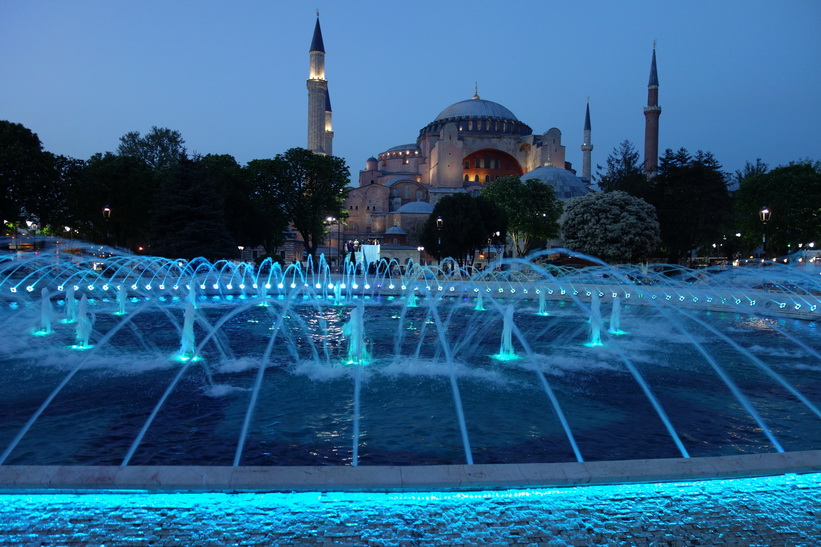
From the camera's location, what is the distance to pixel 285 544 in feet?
11.1

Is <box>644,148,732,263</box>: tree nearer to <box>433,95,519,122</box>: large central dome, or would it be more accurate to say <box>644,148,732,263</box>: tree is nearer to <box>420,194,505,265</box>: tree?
<box>420,194,505,265</box>: tree

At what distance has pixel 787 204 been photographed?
121ft

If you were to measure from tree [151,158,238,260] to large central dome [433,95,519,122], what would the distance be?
61.6 meters

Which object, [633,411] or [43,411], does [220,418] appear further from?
[633,411]

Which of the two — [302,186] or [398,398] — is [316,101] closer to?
[302,186]

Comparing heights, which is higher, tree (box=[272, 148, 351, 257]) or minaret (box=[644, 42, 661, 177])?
minaret (box=[644, 42, 661, 177])

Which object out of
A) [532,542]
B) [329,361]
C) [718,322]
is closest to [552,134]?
[718,322]

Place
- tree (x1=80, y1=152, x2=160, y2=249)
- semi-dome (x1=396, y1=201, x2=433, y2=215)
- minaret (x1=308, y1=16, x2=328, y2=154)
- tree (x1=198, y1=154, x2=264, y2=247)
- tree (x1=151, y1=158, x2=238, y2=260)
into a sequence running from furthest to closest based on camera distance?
semi-dome (x1=396, y1=201, x2=433, y2=215) → minaret (x1=308, y1=16, x2=328, y2=154) → tree (x1=198, y1=154, x2=264, y2=247) → tree (x1=80, y1=152, x2=160, y2=249) → tree (x1=151, y1=158, x2=238, y2=260)

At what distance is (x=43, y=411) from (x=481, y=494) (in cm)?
520

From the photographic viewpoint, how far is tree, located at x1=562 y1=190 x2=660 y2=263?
33.8m

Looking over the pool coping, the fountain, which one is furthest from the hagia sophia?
the pool coping

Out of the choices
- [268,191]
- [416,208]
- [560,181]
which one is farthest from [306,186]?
[560,181]

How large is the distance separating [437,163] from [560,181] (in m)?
17.1

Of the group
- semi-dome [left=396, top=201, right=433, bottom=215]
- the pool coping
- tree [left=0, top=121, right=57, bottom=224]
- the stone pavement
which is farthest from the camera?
semi-dome [left=396, top=201, right=433, bottom=215]
